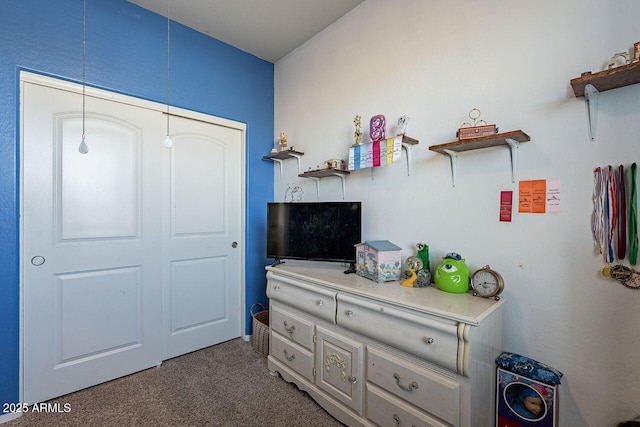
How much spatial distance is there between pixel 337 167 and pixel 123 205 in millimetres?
1648

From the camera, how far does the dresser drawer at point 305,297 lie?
1.72 metres

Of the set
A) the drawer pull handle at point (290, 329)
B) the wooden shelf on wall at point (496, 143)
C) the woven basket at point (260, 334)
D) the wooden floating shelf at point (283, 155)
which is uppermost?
the wooden floating shelf at point (283, 155)

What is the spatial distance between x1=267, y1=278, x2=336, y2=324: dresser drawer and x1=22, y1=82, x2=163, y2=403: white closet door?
1.02 metres

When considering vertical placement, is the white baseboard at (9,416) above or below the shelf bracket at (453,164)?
below

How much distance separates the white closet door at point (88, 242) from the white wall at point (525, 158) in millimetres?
1761

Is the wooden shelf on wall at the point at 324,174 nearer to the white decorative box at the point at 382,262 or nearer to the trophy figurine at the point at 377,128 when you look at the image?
the trophy figurine at the point at 377,128

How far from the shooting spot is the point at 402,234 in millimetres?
1925

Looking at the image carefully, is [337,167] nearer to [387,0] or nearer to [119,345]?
[387,0]

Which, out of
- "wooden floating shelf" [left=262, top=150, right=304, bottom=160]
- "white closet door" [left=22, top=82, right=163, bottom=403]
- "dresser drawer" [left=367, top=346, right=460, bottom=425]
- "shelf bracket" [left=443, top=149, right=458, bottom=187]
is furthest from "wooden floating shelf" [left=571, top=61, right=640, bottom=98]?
"white closet door" [left=22, top=82, right=163, bottom=403]

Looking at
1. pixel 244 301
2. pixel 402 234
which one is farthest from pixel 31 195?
pixel 402 234

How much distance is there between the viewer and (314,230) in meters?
2.20

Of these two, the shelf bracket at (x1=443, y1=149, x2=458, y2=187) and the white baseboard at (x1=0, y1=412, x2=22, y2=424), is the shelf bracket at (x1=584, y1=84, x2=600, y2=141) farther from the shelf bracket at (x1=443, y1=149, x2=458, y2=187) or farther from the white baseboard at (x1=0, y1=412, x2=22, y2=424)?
the white baseboard at (x1=0, y1=412, x2=22, y2=424)

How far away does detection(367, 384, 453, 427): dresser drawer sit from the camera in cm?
131

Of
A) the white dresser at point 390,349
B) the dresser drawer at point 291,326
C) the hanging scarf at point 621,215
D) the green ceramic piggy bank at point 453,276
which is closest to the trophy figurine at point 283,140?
the white dresser at point 390,349
